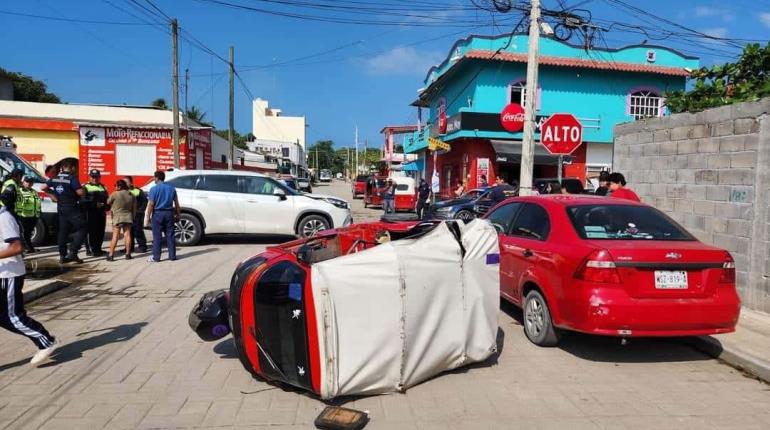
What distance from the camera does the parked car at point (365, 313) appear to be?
385 centimetres

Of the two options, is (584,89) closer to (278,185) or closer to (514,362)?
(278,185)

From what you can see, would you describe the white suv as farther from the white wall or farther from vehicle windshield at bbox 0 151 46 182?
the white wall

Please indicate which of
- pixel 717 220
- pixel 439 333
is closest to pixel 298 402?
pixel 439 333

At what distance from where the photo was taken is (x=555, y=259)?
5.06 meters

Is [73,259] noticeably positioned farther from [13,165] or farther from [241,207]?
[241,207]

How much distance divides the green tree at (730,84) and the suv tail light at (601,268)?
15.7 feet

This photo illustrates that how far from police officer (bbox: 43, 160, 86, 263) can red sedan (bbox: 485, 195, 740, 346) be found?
8.20m

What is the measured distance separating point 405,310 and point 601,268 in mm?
1803

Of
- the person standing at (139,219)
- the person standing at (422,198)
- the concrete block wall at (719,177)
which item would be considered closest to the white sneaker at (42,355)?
the person standing at (139,219)

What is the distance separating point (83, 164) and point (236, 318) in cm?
2283

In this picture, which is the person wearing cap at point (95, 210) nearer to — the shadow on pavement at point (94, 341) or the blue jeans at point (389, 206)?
the shadow on pavement at point (94, 341)

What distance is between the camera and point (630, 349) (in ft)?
17.8

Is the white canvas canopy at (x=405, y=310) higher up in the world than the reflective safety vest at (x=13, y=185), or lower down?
lower down

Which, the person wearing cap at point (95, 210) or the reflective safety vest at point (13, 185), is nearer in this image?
the reflective safety vest at point (13, 185)
